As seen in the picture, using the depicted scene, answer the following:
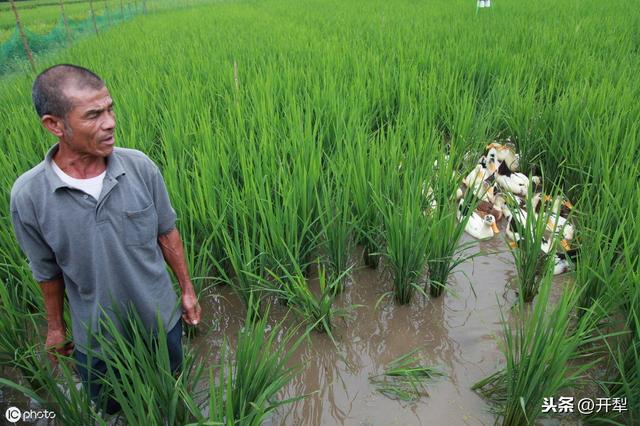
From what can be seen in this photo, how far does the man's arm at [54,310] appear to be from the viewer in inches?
44.4

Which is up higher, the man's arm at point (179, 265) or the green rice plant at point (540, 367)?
the man's arm at point (179, 265)

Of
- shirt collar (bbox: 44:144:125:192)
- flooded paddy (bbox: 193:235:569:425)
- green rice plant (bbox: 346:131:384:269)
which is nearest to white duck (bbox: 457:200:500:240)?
flooded paddy (bbox: 193:235:569:425)

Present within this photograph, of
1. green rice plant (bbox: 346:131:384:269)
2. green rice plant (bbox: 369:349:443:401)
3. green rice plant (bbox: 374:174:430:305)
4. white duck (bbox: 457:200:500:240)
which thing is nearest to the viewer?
green rice plant (bbox: 369:349:443:401)

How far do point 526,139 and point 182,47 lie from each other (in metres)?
4.20

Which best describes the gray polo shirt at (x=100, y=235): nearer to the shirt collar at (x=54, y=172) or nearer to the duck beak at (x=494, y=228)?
the shirt collar at (x=54, y=172)

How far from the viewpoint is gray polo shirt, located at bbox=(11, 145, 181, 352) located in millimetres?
995

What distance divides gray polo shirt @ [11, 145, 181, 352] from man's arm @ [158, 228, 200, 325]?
0.12 feet

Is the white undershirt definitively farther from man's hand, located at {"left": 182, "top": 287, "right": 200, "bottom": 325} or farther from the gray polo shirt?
man's hand, located at {"left": 182, "top": 287, "right": 200, "bottom": 325}

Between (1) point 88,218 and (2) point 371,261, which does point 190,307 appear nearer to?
(1) point 88,218

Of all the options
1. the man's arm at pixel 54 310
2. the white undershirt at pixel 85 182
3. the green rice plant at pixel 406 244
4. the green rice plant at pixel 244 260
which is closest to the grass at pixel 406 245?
the green rice plant at pixel 406 244

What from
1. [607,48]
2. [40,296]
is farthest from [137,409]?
[607,48]

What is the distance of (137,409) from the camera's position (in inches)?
39.3

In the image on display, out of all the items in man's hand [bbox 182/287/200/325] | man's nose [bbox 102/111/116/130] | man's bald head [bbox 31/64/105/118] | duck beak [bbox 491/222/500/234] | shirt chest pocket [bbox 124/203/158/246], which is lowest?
duck beak [bbox 491/222/500/234]

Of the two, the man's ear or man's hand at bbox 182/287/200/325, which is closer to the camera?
the man's ear
